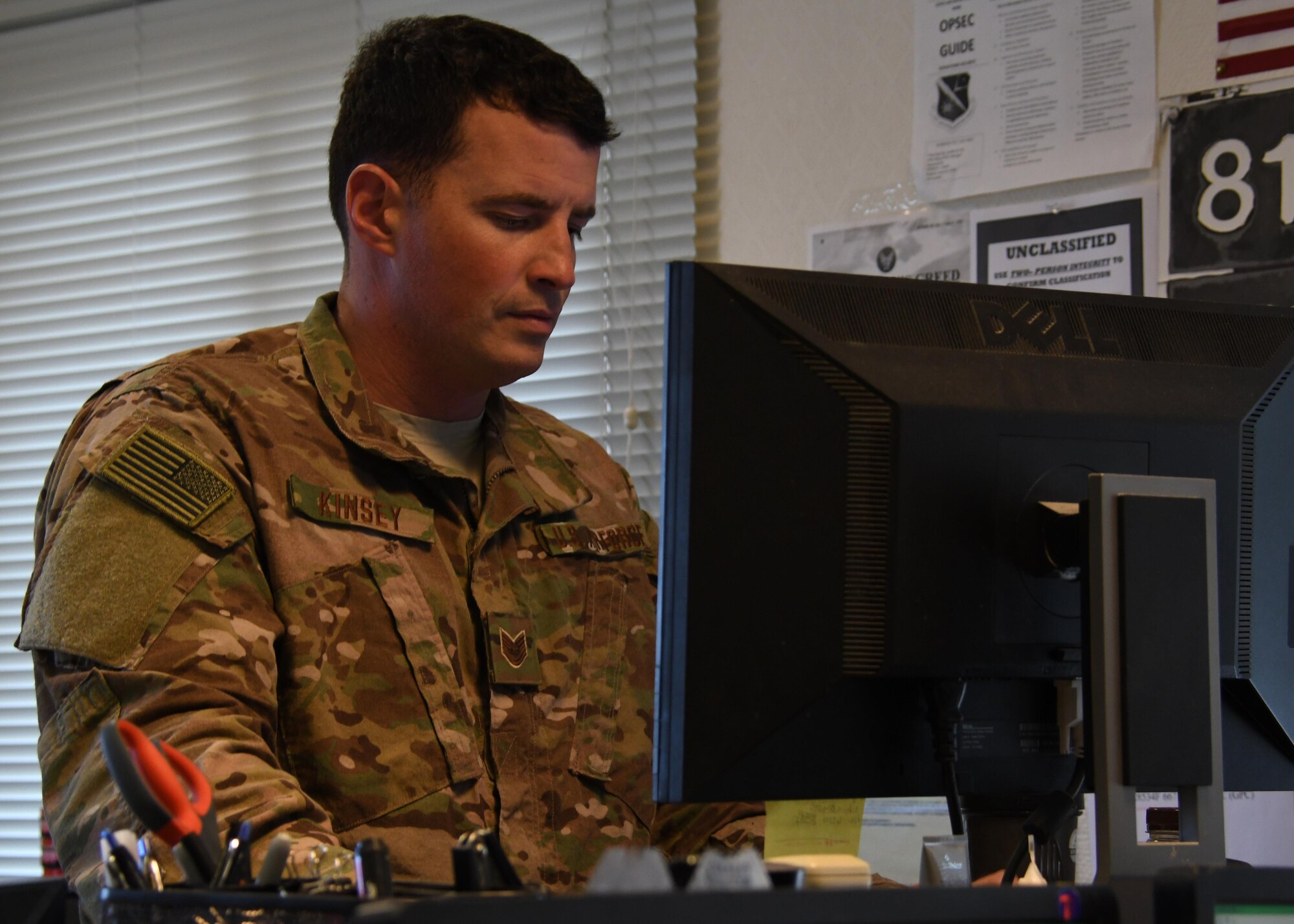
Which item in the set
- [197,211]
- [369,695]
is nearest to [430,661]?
[369,695]

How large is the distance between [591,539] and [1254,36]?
118cm

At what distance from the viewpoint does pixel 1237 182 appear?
1.87 meters

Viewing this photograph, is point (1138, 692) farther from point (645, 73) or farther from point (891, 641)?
point (645, 73)

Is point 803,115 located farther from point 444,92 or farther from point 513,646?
point 513,646

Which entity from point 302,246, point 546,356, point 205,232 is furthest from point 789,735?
point 205,232

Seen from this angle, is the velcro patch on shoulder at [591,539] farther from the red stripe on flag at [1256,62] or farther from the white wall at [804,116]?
the red stripe on flag at [1256,62]

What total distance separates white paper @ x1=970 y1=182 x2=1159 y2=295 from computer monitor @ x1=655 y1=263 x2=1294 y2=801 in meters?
0.96

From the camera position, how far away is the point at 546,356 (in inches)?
97.3

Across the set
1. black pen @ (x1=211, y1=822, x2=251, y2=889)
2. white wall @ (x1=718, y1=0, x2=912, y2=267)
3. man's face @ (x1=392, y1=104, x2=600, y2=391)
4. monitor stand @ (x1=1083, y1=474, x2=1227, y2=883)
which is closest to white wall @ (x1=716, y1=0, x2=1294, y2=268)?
white wall @ (x1=718, y1=0, x2=912, y2=267)

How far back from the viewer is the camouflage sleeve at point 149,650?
3.69 feet

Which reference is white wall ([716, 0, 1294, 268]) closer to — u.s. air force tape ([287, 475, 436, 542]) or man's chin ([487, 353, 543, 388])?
man's chin ([487, 353, 543, 388])

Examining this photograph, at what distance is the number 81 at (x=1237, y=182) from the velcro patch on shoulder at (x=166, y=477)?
1381mm

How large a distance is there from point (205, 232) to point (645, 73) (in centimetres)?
106

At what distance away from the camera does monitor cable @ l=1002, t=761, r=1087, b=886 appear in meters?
0.91
